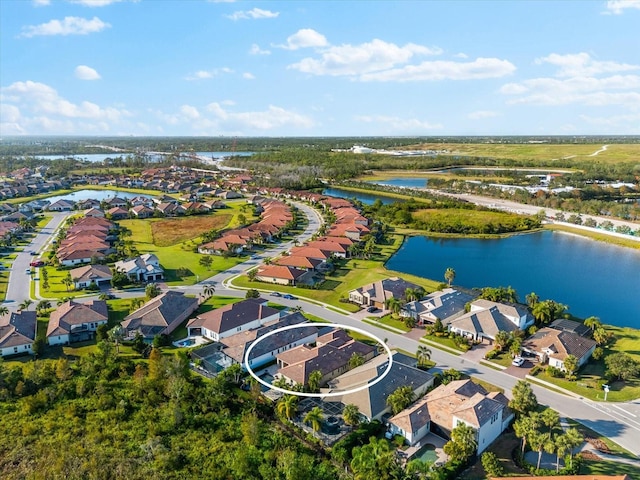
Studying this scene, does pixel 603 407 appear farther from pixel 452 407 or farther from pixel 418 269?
pixel 418 269

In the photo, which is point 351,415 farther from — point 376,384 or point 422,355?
point 422,355

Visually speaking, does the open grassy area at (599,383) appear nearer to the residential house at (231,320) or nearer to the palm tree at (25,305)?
the residential house at (231,320)

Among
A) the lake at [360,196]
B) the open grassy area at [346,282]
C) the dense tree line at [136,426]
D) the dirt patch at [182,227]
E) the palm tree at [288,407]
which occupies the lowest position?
the dense tree line at [136,426]

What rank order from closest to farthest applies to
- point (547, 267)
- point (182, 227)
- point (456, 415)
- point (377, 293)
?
point (456, 415) → point (377, 293) → point (547, 267) → point (182, 227)

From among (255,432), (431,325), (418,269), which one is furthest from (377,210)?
(255,432)

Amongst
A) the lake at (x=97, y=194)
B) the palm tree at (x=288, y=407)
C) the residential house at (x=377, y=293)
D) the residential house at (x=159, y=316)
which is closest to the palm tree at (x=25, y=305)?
the residential house at (x=159, y=316)

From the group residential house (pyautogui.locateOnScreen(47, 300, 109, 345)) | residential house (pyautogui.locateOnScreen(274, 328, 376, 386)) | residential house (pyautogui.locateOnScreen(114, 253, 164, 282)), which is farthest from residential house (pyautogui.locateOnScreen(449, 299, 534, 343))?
residential house (pyautogui.locateOnScreen(114, 253, 164, 282))

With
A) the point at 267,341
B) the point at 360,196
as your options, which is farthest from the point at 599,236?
the point at 267,341
